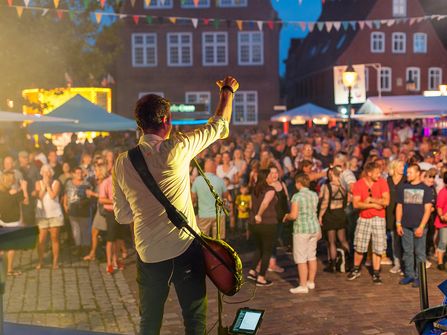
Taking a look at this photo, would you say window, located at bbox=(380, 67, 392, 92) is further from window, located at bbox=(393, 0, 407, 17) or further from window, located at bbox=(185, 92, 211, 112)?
window, located at bbox=(185, 92, 211, 112)

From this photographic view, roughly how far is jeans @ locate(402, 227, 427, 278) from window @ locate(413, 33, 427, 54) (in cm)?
A: 4602

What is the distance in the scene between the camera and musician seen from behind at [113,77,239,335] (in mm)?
3881

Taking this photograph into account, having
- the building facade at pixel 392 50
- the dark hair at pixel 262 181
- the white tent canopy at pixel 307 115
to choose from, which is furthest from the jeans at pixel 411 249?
the building facade at pixel 392 50

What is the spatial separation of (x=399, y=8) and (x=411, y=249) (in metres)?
46.7

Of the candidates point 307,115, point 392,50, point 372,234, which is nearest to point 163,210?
point 372,234

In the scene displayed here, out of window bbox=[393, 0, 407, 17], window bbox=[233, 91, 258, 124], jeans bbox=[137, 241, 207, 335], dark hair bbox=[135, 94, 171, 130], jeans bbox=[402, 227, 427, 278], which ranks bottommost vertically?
jeans bbox=[402, 227, 427, 278]

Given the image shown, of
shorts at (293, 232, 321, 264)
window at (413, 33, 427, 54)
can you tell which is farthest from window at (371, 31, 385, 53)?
shorts at (293, 232, 321, 264)

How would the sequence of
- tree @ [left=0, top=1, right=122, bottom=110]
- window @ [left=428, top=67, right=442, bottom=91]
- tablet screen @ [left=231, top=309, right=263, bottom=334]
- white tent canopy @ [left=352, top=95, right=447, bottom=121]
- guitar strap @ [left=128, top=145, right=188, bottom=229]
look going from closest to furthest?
1. guitar strap @ [left=128, top=145, right=188, bottom=229]
2. tablet screen @ [left=231, top=309, right=263, bottom=334]
3. white tent canopy @ [left=352, top=95, right=447, bottom=121]
4. tree @ [left=0, top=1, right=122, bottom=110]
5. window @ [left=428, top=67, right=442, bottom=91]

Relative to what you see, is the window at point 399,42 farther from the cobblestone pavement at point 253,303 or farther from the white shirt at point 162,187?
the white shirt at point 162,187

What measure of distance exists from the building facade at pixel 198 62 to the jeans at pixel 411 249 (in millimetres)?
31776

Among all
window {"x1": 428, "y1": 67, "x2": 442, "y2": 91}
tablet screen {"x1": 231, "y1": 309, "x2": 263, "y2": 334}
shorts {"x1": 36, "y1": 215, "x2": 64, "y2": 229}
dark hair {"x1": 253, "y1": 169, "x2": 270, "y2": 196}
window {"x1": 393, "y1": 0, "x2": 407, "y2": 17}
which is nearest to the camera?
tablet screen {"x1": 231, "y1": 309, "x2": 263, "y2": 334}

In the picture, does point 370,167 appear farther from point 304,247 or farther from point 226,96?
point 226,96

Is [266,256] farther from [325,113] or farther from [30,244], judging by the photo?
[325,113]

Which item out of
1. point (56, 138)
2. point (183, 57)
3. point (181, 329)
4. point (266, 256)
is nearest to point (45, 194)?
point (266, 256)
